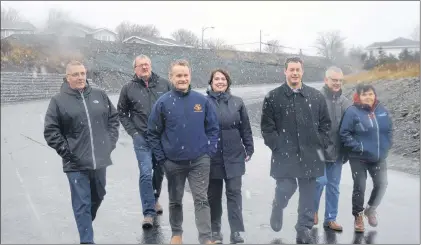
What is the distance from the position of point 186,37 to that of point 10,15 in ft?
13.3

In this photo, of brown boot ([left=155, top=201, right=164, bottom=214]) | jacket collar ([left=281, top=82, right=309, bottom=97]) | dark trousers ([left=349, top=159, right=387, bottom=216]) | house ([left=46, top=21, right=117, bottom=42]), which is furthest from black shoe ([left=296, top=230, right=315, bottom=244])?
house ([left=46, top=21, right=117, bottom=42])

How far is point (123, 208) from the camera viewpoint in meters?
6.30

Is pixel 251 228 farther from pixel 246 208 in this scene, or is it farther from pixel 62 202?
pixel 62 202

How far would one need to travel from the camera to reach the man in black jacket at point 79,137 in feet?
15.5

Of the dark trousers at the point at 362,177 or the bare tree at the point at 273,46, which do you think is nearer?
the dark trousers at the point at 362,177

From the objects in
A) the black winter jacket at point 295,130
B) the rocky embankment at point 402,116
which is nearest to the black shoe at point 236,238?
the black winter jacket at point 295,130

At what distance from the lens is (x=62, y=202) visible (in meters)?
6.51

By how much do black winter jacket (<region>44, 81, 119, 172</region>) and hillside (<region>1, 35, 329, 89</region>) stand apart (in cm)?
Result: 465

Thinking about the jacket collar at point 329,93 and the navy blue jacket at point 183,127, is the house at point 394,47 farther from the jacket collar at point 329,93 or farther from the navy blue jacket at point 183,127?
the navy blue jacket at point 183,127

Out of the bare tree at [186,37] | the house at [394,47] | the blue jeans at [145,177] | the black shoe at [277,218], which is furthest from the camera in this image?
the bare tree at [186,37]

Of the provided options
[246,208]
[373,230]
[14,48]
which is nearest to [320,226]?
[373,230]

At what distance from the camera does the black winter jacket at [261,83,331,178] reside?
4.93 metres

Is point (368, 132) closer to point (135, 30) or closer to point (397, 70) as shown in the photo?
point (135, 30)

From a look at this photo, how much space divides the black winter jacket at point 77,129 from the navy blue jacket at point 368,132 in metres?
2.56
